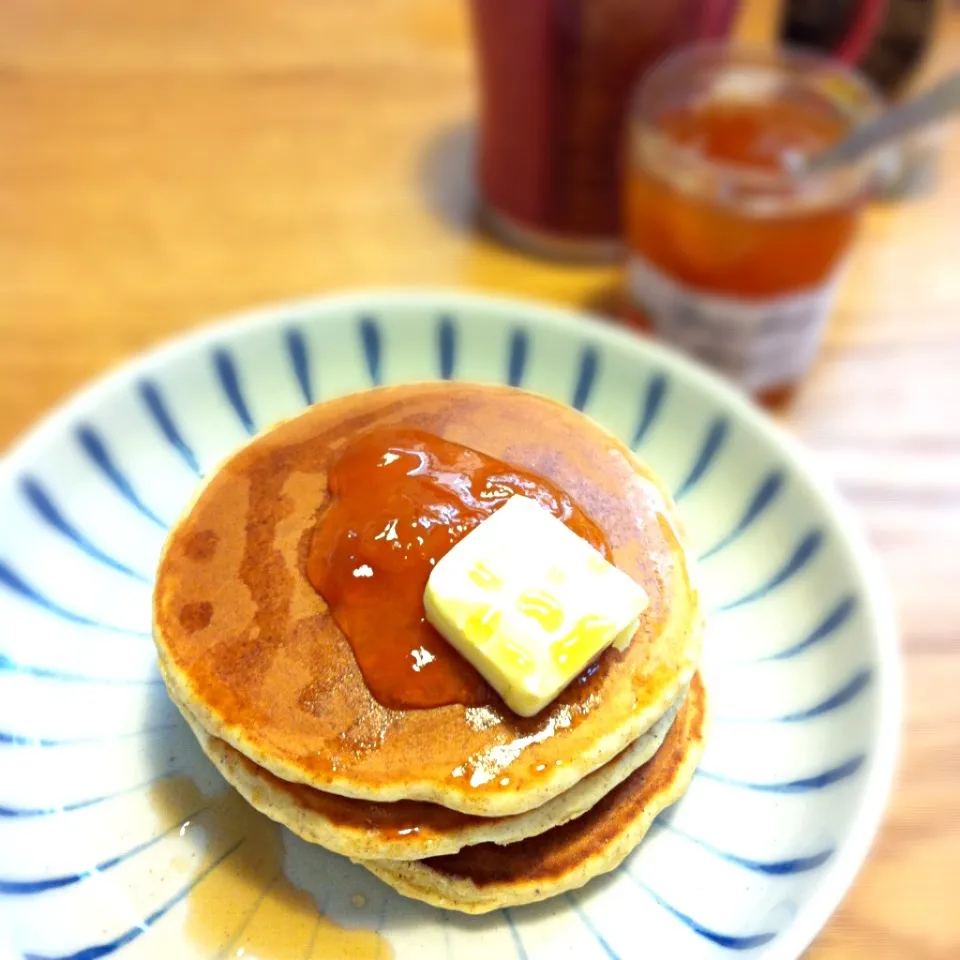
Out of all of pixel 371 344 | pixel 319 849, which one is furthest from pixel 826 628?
pixel 371 344

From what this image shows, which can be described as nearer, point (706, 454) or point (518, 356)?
point (706, 454)

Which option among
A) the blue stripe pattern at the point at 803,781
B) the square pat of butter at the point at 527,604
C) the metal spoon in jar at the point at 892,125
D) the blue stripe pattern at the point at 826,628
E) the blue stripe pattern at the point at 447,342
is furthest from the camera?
the blue stripe pattern at the point at 447,342

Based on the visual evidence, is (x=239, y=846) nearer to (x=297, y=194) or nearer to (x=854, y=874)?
(x=854, y=874)

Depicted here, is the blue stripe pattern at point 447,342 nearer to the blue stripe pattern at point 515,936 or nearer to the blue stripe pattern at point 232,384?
the blue stripe pattern at point 232,384

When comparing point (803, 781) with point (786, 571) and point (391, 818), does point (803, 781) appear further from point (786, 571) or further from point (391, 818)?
point (391, 818)

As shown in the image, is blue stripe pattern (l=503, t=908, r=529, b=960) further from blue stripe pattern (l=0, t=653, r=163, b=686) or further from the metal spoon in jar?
the metal spoon in jar

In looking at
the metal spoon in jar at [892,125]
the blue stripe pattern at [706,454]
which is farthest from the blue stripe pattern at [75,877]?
the metal spoon in jar at [892,125]

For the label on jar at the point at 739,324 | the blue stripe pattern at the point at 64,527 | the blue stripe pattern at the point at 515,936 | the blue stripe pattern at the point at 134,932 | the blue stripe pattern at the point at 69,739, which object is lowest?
the blue stripe pattern at the point at 134,932
